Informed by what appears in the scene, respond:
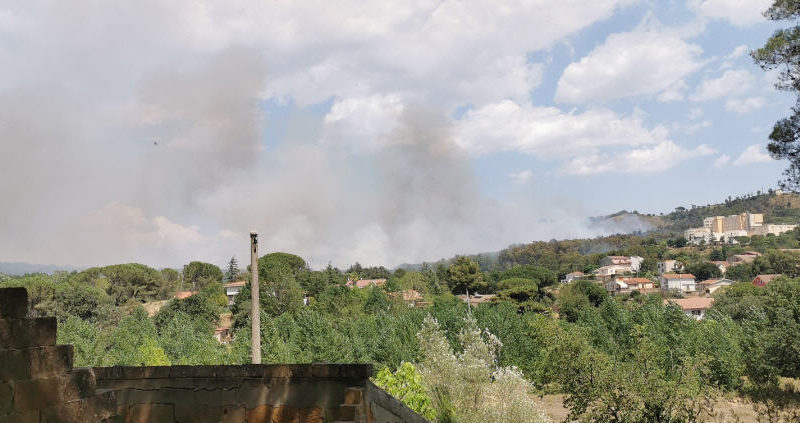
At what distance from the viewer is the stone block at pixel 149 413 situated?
5.57 m

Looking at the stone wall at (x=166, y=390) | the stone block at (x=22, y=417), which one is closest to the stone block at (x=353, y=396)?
the stone wall at (x=166, y=390)

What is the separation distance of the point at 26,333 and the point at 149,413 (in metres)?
1.87

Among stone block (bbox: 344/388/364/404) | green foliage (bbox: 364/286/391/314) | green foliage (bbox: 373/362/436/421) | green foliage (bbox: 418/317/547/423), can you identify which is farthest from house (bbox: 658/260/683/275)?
stone block (bbox: 344/388/364/404)

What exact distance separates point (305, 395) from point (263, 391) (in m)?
0.44

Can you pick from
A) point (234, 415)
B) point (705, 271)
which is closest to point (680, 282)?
point (705, 271)

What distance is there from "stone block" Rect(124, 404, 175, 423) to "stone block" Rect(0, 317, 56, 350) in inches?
63.4

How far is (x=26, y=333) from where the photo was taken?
4164 millimetres

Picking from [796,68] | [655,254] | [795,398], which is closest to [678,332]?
[795,398]

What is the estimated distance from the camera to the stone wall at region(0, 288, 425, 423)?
4.12 m

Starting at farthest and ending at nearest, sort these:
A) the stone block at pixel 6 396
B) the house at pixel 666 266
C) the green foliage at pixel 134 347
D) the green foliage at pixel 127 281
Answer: the house at pixel 666 266 < the green foliage at pixel 127 281 < the green foliage at pixel 134 347 < the stone block at pixel 6 396

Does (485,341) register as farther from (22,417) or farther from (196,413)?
(22,417)

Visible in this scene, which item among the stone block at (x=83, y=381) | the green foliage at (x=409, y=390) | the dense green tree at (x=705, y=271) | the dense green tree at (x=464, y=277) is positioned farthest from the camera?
the dense green tree at (x=705, y=271)

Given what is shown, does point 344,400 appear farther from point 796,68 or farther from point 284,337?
point 284,337

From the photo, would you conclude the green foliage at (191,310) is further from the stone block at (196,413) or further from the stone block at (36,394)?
the stone block at (36,394)
